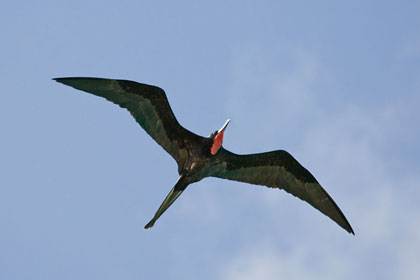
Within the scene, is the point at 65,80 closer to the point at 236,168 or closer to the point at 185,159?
the point at 185,159

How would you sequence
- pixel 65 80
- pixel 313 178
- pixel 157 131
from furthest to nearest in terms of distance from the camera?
pixel 313 178
pixel 157 131
pixel 65 80

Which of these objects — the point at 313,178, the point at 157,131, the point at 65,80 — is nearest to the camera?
the point at 65,80

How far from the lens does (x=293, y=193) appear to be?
56.9 ft

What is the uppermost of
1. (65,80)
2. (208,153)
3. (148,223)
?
(208,153)

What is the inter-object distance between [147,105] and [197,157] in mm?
1541

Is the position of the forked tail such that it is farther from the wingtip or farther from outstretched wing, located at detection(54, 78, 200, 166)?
outstretched wing, located at detection(54, 78, 200, 166)

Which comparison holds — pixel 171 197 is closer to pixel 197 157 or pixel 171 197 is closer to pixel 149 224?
pixel 149 224

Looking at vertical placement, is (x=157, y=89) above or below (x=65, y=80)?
above

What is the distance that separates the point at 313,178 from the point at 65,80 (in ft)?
19.6

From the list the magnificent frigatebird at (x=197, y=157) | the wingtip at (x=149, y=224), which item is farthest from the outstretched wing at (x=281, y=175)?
the wingtip at (x=149, y=224)

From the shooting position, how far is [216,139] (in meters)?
16.6

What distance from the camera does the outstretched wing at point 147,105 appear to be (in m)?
15.7

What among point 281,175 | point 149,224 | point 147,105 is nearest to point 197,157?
point 147,105

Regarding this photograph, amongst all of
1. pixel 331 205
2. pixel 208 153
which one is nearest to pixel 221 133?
pixel 208 153
